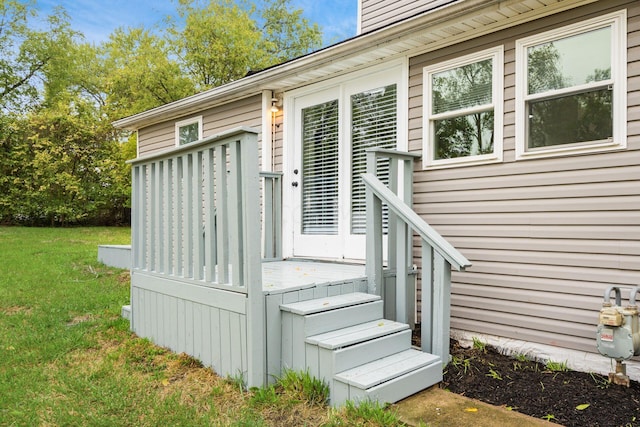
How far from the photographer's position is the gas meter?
2514mm

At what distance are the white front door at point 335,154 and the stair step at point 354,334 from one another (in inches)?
59.6

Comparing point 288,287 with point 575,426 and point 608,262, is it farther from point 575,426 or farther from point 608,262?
point 608,262

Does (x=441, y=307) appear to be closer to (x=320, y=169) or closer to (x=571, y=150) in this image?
(x=571, y=150)

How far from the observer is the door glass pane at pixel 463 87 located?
11.3 ft

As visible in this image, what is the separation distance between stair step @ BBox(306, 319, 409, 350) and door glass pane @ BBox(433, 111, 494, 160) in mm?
1610

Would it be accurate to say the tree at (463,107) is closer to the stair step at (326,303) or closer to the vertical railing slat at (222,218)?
the stair step at (326,303)

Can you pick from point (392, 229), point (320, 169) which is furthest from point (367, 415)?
point (320, 169)

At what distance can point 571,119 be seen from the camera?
3.02 meters

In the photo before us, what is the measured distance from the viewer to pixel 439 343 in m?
2.84

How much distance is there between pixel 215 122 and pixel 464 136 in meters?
3.54

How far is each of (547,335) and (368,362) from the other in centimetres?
150

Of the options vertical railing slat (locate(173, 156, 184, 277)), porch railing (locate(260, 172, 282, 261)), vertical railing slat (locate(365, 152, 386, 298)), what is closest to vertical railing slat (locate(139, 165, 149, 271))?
vertical railing slat (locate(173, 156, 184, 277))

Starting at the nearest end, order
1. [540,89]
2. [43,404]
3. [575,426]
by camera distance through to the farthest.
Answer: [575,426]
[43,404]
[540,89]

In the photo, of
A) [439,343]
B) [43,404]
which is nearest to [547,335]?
[439,343]
